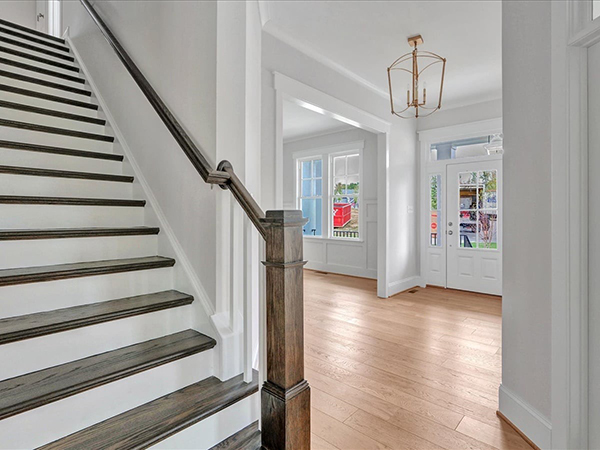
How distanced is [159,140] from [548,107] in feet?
7.05

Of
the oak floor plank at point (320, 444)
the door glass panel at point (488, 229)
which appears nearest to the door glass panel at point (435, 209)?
the door glass panel at point (488, 229)

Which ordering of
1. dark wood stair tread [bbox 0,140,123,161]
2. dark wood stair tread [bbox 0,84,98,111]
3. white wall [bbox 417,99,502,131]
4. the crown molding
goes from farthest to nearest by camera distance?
white wall [bbox 417,99,502,131] → the crown molding → dark wood stair tread [bbox 0,84,98,111] → dark wood stair tread [bbox 0,140,123,161]

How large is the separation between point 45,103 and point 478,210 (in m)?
5.16

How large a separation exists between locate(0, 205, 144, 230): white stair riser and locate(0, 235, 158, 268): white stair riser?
19 cm

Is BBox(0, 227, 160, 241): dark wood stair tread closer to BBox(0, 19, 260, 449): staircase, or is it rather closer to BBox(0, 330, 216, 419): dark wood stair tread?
BBox(0, 19, 260, 449): staircase

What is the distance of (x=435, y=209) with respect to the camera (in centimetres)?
523

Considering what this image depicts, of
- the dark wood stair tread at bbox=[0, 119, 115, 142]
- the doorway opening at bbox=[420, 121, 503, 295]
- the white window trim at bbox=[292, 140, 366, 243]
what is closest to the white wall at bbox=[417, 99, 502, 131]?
the doorway opening at bbox=[420, 121, 503, 295]

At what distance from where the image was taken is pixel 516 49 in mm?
1841

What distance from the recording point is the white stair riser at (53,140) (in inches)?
78.9

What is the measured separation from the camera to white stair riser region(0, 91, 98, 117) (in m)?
2.31

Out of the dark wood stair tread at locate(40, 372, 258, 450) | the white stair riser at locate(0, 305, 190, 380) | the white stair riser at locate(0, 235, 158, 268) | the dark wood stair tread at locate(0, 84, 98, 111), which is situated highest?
the dark wood stair tread at locate(0, 84, 98, 111)

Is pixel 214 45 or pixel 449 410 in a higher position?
pixel 214 45

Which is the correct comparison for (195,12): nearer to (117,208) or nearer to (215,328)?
(117,208)

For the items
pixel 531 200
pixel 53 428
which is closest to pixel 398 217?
pixel 531 200
